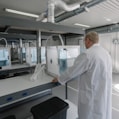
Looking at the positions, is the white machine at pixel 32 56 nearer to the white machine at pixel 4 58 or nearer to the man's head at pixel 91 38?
the white machine at pixel 4 58

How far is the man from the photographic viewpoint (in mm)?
1405

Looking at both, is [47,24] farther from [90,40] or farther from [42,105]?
[42,105]

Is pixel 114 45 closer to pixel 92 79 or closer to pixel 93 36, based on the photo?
pixel 93 36

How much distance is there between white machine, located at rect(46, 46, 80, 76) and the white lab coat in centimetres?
27

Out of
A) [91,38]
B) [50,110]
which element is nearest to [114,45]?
[91,38]

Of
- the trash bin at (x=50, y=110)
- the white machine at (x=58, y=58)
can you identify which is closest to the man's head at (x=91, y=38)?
the white machine at (x=58, y=58)

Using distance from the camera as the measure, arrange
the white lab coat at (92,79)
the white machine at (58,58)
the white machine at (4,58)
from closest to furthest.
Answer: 1. the white lab coat at (92,79)
2. the white machine at (58,58)
3. the white machine at (4,58)

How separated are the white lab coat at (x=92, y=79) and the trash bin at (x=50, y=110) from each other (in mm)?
298

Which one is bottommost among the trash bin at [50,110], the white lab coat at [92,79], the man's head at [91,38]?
the trash bin at [50,110]

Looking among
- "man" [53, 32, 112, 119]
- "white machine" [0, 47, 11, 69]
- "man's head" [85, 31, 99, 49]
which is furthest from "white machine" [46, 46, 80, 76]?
"white machine" [0, 47, 11, 69]

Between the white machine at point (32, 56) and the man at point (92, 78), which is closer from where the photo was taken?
the man at point (92, 78)

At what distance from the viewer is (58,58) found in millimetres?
1674

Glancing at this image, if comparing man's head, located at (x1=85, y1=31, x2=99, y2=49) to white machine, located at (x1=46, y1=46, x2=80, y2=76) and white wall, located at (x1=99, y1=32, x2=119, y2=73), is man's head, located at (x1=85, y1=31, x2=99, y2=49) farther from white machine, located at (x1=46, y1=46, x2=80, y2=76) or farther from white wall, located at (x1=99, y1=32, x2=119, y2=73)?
white wall, located at (x1=99, y1=32, x2=119, y2=73)

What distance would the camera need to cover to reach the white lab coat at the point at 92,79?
1.40 metres
